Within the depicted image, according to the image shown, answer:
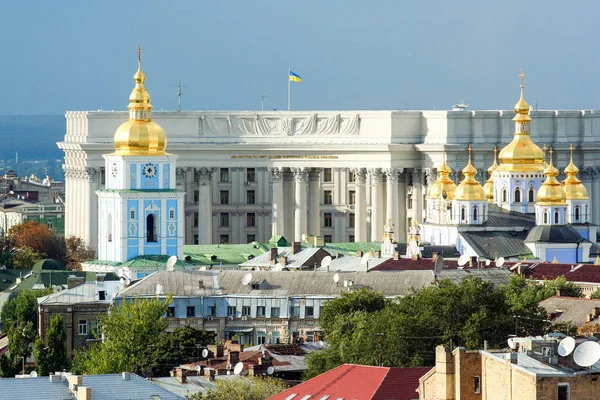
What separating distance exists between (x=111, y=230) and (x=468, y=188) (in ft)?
65.2

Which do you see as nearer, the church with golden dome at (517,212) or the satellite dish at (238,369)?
the satellite dish at (238,369)

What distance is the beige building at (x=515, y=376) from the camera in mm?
65938

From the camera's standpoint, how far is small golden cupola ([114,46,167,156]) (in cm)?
14525

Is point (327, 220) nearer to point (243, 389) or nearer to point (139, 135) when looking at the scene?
point (139, 135)

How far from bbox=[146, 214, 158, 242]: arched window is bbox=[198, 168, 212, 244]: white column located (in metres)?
51.6

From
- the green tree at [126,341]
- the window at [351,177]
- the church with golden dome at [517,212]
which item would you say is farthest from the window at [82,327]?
the window at [351,177]

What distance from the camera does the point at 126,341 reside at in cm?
9938

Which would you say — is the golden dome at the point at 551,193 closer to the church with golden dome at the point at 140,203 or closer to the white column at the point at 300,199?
the church with golden dome at the point at 140,203

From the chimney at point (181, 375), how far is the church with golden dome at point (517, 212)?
5348 centimetres

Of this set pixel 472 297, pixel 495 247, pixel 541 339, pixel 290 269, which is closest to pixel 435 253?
pixel 495 247

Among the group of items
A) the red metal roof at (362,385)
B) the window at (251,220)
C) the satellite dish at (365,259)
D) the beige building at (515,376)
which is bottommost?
the red metal roof at (362,385)

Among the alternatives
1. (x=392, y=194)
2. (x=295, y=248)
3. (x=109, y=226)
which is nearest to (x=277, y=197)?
(x=392, y=194)

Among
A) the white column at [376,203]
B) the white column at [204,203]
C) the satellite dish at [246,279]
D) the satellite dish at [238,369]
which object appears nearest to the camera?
the satellite dish at [238,369]

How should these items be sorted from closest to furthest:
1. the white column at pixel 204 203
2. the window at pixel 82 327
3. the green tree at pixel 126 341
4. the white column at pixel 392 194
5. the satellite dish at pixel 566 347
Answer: the satellite dish at pixel 566 347 < the green tree at pixel 126 341 < the window at pixel 82 327 < the white column at pixel 392 194 < the white column at pixel 204 203
